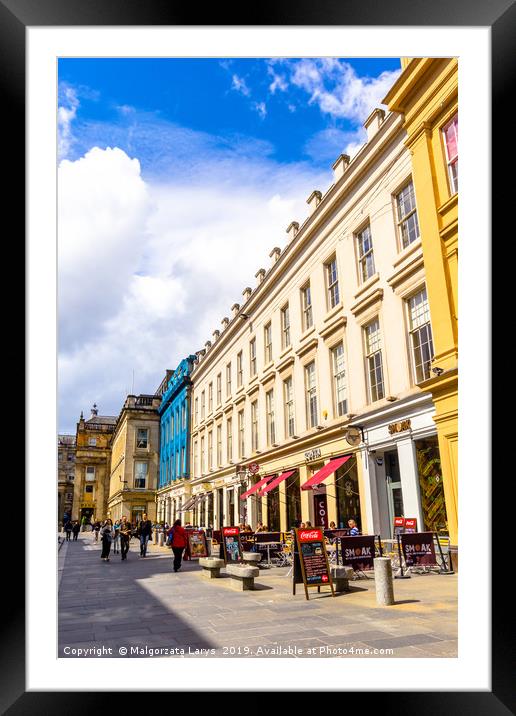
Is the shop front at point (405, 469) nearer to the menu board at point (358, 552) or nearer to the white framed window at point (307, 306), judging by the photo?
the menu board at point (358, 552)

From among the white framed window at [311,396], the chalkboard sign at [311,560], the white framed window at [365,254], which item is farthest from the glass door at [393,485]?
the chalkboard sign at [311,560]

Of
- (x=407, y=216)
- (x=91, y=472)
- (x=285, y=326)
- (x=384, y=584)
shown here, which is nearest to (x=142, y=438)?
(x=91, y=472)

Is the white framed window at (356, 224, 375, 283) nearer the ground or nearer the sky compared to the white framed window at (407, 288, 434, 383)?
nearer the sky

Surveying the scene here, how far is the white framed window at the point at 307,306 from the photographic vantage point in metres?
23.1

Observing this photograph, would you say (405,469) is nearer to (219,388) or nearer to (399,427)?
(399,427)

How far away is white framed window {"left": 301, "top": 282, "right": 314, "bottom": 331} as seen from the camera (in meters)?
23.1

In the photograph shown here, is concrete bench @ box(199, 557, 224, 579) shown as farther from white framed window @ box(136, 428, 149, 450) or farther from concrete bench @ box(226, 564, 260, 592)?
white framed window @ box(136, 428, 149, 450)

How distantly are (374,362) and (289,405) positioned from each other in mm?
7816

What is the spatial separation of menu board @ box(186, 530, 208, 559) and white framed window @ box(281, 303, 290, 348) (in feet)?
32.7

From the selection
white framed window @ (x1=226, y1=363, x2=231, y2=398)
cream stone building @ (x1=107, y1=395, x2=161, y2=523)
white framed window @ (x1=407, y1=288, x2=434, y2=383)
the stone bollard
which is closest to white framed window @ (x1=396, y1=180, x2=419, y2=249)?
white framed window @ (x1=407, y1=288, x2=434, y2=383)

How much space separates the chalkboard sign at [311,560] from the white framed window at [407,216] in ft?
32.6
